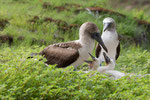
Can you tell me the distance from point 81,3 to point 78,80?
28.9 feet

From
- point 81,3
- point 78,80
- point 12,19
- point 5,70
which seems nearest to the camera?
point 5,70

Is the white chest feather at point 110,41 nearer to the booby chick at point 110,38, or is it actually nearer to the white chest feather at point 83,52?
the booby chick at point 110,38

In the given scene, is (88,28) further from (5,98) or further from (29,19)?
(29,19)

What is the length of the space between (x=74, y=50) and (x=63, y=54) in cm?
25

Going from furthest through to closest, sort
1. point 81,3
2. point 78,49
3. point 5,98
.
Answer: point 81,3
point 78,49
point 5,98

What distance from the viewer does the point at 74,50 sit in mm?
5902

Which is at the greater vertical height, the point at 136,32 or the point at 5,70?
the point at 5,70

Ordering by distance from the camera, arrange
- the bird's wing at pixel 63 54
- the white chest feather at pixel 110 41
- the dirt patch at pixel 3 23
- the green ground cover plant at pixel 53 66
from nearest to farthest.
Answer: the green ground cover plant at pixel 53 66 < the bird's wing at pixel 63 54 < the white chest feather at pixel 110 41 < the dirt patch at pixel 3 23

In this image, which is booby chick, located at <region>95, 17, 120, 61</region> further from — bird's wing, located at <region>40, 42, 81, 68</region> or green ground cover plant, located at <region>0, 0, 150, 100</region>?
bird's wing, located at <region>40, 42, 81, 68</region>

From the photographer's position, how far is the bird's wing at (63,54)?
5898 mm

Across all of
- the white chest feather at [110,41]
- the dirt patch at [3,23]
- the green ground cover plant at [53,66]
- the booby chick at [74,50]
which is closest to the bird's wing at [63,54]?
the booby chick at [74,50]

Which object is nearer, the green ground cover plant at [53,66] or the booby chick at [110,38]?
the green ground cover plant at [53,66]

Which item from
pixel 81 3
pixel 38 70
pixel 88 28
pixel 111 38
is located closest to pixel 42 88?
pixel 38 70

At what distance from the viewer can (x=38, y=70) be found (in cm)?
448
